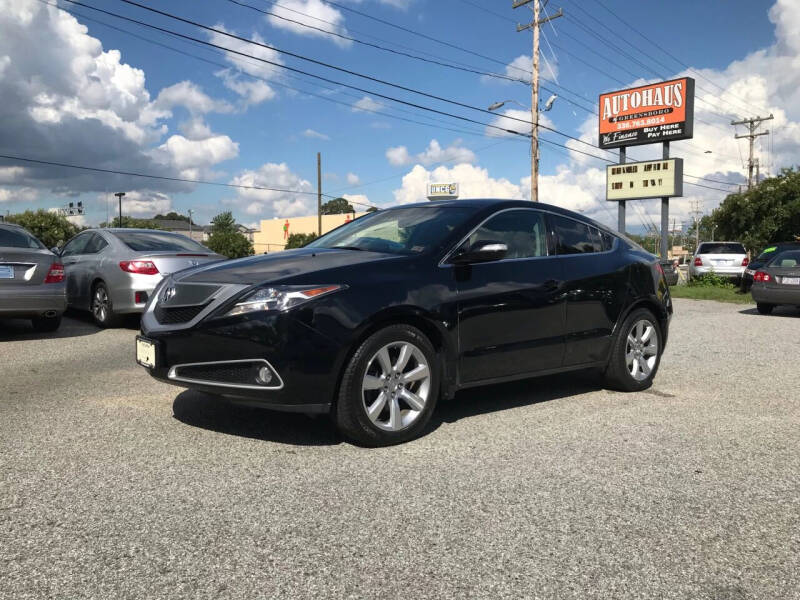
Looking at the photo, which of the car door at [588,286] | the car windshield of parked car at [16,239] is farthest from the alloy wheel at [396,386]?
the car windshield of parked car at [16,239]

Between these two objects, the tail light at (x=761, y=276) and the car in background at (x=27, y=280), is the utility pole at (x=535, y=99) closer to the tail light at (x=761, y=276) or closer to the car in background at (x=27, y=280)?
the tail light at (x=761, y=276)

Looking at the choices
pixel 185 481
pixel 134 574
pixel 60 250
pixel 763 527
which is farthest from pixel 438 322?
pixel 60 250

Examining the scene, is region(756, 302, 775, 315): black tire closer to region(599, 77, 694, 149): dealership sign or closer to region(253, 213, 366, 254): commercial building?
region(599, 77, 694, 149): dealership sign

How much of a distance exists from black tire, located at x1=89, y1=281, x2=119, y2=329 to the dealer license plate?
531 cm

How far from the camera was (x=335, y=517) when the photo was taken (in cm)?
303

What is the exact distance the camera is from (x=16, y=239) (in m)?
8.76

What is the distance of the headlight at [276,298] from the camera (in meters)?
3.85

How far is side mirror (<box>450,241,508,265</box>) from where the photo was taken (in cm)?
442

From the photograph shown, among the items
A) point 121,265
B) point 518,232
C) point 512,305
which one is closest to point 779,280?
point 518,232

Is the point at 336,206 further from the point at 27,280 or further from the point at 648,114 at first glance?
the point at 27,280

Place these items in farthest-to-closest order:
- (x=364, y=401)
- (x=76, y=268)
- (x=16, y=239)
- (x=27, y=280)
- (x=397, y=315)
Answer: (x=76, y=268)
(x=16, y=239)
(x=27, y=280)
(x=397, y=315)
(x=364, y=401)

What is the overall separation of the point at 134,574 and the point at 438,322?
93.6 inches

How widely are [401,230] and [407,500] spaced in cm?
226

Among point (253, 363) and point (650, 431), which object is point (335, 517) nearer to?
point (253, 363)
